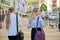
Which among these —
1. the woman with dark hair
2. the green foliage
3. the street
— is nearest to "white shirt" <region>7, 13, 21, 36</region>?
the woman with dark hair

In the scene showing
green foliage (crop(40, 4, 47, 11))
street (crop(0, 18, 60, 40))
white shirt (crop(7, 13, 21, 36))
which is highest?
green foliage (crop(40, 4, 47, 11))

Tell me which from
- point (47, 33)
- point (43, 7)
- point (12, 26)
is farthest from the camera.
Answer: point (47, 33)

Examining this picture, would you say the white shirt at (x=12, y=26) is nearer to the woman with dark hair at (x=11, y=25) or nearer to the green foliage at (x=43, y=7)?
the woman with dark hair at (x=11, y=25)

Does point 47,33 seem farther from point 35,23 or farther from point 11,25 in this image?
point 11,25

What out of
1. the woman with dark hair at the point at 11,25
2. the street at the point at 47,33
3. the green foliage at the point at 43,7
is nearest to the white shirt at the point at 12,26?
the woman with dark hair at the point at 11,25

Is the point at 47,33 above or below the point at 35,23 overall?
below

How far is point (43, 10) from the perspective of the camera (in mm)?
7668

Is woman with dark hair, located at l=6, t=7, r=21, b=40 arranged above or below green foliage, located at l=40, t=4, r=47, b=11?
below

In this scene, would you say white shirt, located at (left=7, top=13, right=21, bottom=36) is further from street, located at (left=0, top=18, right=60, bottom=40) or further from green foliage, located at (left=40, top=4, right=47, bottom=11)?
green foliage, located at (left=40, top=4, right=47, bottom=11)

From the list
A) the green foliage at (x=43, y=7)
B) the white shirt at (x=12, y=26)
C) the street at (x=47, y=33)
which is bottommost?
the street at (x=47, y=33)

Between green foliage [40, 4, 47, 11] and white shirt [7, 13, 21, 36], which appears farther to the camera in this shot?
green foliage [40, 4, 47, 11]

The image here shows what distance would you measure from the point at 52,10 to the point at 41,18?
50 cm

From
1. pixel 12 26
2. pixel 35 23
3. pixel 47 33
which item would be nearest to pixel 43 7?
pixel 35 23

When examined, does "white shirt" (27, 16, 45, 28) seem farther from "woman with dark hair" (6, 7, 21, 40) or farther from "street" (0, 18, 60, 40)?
"woman with dark hair" (6, 7, 21, 40)
